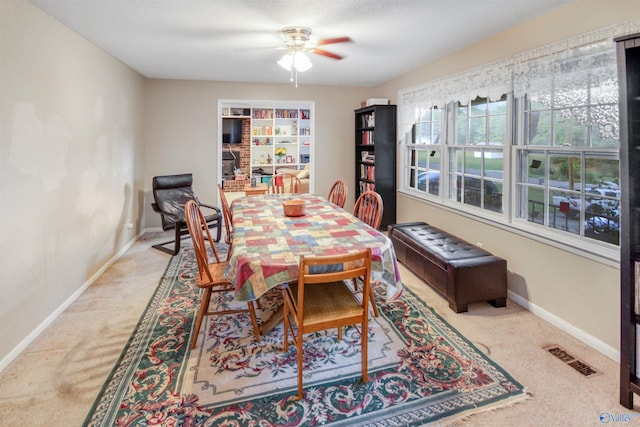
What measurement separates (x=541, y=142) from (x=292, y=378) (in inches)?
105

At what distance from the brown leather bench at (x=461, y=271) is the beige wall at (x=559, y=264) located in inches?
7.8

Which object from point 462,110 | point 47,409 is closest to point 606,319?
point 462,110

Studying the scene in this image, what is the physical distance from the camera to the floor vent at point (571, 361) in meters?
2.13

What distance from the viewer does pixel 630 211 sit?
1763 millimetres

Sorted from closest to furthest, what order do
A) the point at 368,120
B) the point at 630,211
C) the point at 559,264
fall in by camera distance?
the point at 630,211 < the point at 559,264 < the point at 368,120

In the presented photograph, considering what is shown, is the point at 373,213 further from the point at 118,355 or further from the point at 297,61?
the point at 118,355

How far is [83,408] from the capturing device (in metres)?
1.84

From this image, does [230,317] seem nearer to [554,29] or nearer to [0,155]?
[0,155]

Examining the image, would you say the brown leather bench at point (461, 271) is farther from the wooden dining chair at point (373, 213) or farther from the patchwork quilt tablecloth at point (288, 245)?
the patchwork quilt tablecloth at point (288, 245)

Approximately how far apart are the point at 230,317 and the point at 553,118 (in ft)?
9.83

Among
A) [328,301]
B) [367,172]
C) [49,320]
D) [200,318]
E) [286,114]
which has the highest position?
[286,114]

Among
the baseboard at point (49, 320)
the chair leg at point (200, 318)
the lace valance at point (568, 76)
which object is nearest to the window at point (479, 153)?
the lace valance at point (568, 76)

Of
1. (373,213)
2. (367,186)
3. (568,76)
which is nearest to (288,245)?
(373,213)

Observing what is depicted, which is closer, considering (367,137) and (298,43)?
(298,43)
